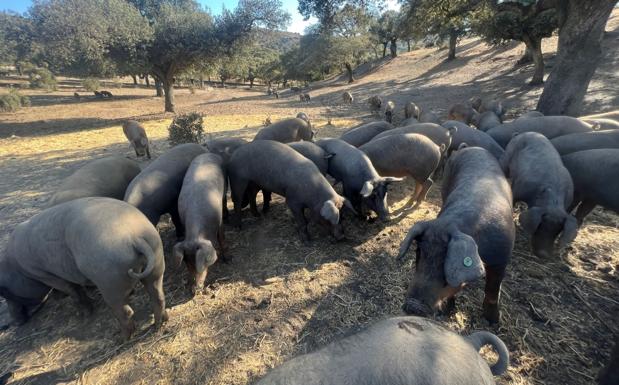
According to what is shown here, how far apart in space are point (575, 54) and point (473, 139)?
17.5 ft

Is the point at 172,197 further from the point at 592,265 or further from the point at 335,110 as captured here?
the point at 335,110

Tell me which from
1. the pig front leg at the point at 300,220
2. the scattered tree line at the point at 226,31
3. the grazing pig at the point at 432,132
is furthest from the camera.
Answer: the scattered tree line at the point at 226,31

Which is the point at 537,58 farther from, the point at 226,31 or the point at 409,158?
the point at 226,31

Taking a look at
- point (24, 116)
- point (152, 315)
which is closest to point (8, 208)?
point (152, 315)

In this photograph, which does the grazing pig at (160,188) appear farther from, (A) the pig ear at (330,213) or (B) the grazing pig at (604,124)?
(B) the grazing pig at (604,124)

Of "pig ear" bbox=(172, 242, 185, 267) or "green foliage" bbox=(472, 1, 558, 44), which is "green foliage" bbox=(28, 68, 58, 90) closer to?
"green foliage" bbox=(472, 1, 558, 44)

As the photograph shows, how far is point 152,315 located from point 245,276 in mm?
1233

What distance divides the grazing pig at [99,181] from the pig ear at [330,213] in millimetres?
3580

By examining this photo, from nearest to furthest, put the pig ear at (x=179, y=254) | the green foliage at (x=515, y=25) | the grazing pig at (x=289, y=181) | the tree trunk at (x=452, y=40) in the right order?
the pig ear at (x=179, y=254) < the grazing pig at (x=289, y=181) < the green foliage at (x=515, y=25) < the tree trunk at (x=452, y=40)

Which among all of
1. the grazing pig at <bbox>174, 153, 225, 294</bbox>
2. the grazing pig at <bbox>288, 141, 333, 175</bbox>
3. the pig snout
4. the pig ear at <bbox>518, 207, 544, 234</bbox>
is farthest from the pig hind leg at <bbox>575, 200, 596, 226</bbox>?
the grazing pig at <bbox>174, 153, 225, 294</bbox>

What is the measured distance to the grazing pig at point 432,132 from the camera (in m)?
7.20

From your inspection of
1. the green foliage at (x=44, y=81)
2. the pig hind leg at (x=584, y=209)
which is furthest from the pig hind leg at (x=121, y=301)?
the green foliage at (x=44, y=81)

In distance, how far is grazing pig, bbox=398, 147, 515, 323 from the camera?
288 cm

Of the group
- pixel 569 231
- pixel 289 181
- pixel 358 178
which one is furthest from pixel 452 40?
pixel 569 231
